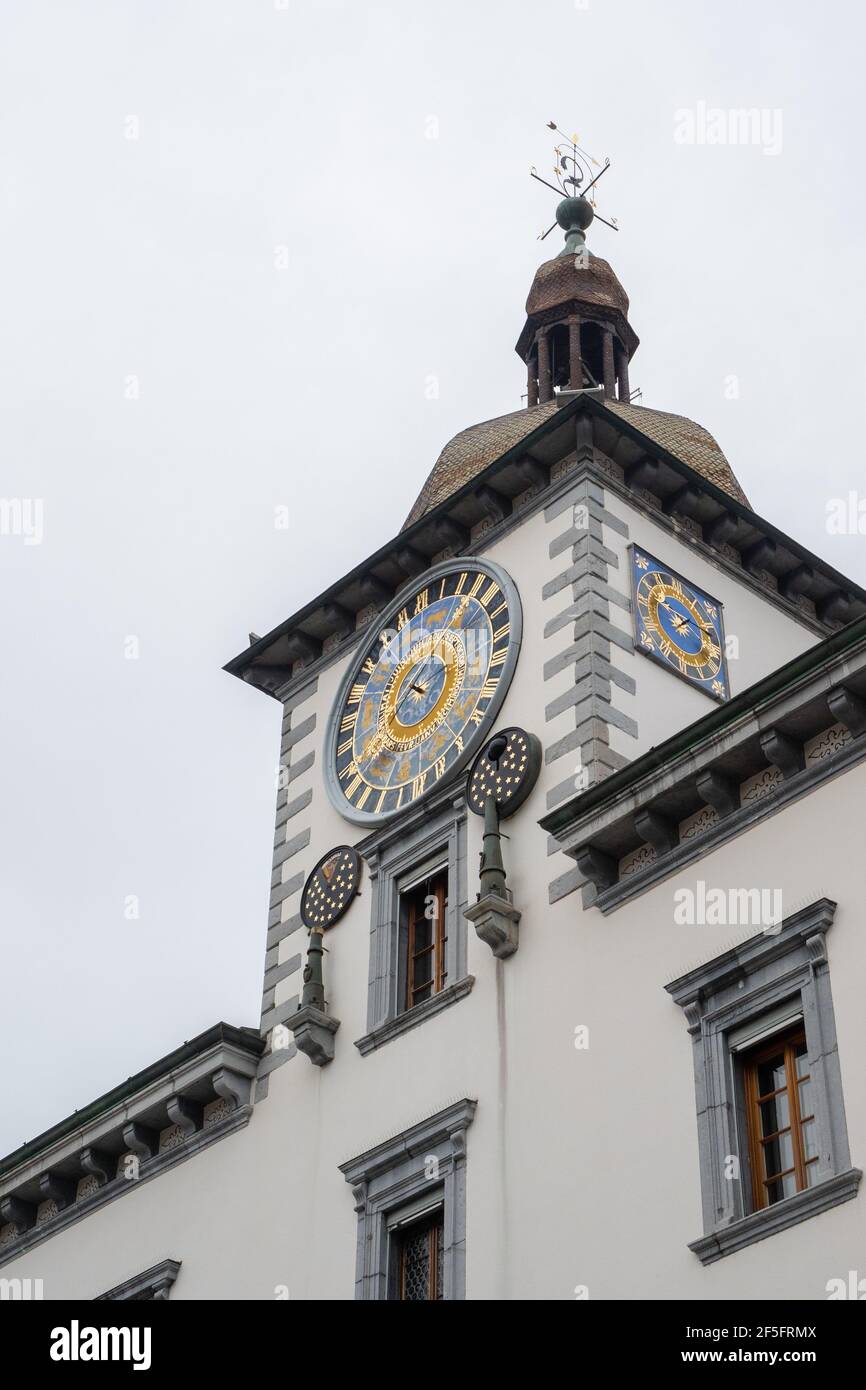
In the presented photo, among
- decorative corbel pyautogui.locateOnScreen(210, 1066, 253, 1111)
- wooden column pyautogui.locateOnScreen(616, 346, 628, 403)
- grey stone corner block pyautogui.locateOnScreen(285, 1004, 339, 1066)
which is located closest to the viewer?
grey stone corner block pyautogui.locateOnScreen(285, 1004, 339, 1066)

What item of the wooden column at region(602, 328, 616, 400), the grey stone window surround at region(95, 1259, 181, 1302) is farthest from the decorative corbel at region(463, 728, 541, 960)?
the wooden column at region(602, 328, 616, 400)

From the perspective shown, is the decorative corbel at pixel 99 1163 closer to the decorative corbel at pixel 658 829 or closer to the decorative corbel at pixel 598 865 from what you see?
the decorative corbel at pixel 598 865

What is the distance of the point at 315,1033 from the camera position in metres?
31.2

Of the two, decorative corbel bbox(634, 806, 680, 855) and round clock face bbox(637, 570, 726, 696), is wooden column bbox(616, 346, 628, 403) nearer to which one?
round clock face bbox(637, 570, 726, 696)

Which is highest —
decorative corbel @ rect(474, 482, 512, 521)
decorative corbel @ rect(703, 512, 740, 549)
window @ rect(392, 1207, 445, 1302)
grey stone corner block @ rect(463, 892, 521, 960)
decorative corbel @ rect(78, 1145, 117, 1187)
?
decorative corbel @ rect(474, 482, 512, 521)

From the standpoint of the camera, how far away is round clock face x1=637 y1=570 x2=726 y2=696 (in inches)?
1289

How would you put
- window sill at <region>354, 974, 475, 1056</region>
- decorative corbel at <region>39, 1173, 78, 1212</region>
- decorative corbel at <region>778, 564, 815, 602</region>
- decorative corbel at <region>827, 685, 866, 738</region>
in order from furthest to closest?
decorative corbel at <region>778, 564, 815, 602</region>
decorative corbel at <region>39, 1173, 78, 1212</region>
window sill at <region>354, 974, 475, 1056</region>
decorative corbel at <region>827, 685, 866, 738</region>

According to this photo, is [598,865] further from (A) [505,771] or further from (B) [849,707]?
(B) [849,707]

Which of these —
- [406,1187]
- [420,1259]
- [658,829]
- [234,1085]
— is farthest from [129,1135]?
[658,829]

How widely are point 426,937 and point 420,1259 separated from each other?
4.90 m

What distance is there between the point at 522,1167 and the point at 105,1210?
910 centimetres

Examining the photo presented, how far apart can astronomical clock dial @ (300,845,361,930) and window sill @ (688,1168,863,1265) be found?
395 inches

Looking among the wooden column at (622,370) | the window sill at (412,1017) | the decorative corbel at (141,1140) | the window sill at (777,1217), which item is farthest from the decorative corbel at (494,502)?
the window sill at (777,1217)
